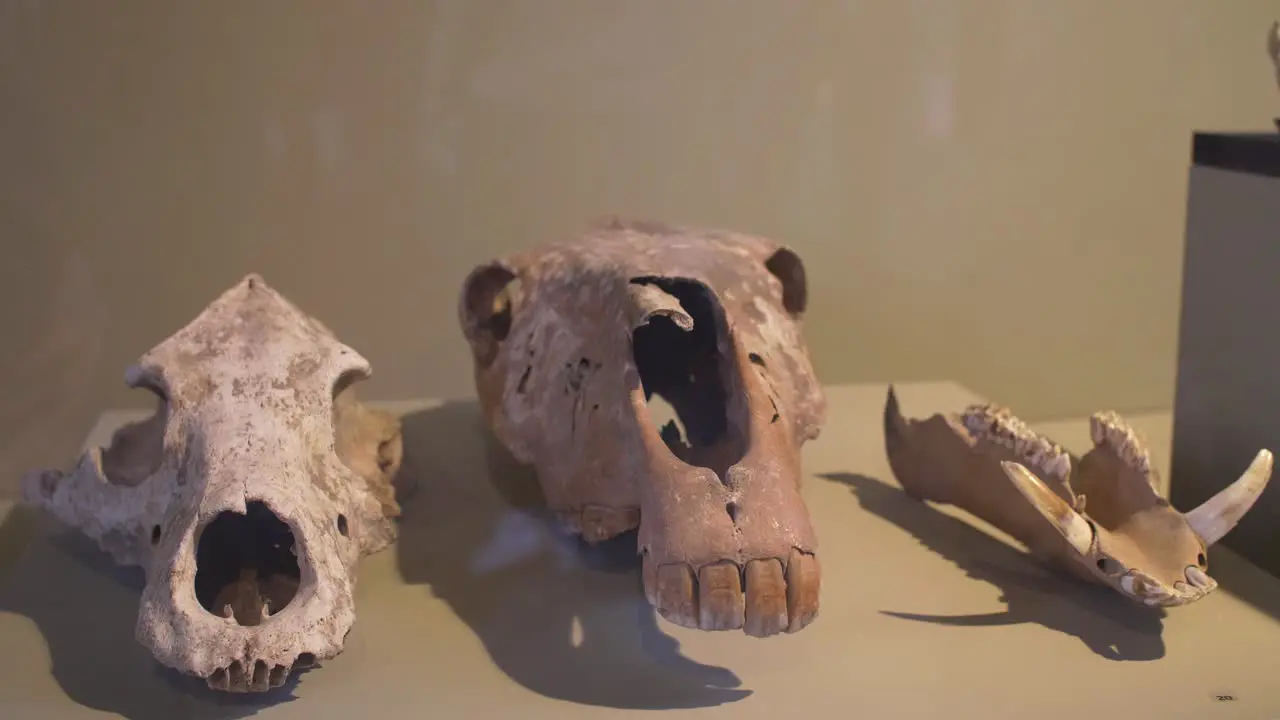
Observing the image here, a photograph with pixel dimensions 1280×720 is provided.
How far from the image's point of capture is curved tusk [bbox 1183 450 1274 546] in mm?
1349

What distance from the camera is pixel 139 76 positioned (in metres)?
1.95

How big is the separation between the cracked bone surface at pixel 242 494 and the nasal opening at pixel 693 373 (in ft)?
1.22

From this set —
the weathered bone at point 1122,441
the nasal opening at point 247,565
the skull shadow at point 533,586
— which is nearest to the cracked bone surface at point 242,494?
the nasal opening at point 247,565

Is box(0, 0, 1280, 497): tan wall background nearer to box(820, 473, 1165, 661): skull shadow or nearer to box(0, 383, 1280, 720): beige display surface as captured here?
box(0, 383, 1280, 720): beige display surface

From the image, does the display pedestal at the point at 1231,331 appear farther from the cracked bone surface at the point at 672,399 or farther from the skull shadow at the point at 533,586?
the skull shadow at the point at 533,586

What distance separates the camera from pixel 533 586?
4.61 feet

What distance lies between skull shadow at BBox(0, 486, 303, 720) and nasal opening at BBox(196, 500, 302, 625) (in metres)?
0.08

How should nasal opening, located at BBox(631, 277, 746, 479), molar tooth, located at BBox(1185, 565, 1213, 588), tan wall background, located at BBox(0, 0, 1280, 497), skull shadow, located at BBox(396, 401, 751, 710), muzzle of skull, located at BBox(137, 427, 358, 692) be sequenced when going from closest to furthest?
muzzle of skull, located at BBox(137, 427, 358, 692), skull shadow, located at BBox(396, 401, 751, 710), molar tooth, located at BBox(1185, 565, 1213, 588), nasal opening, located at BBox(631, 277, 746, 479), tan wall background, located at BBox(0, 0, 1280, 497)

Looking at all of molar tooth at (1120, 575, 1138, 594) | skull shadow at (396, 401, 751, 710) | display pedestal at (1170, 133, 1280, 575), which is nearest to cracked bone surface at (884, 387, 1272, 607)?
→ molar tooth at (1120, 575, 1138, 594)

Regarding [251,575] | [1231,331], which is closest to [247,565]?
[251,575]

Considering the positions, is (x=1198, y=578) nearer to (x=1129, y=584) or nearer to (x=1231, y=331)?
(x=1129, y=584)

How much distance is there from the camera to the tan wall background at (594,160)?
1.98 m

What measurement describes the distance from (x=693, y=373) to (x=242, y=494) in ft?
2.04

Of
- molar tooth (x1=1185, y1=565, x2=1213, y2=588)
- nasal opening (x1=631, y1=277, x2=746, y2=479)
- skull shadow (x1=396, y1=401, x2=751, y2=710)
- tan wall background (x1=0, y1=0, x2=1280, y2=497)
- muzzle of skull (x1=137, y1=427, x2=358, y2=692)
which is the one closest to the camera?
muzzle of skull (x1=137, y1=427, x2=358, y2=692)
